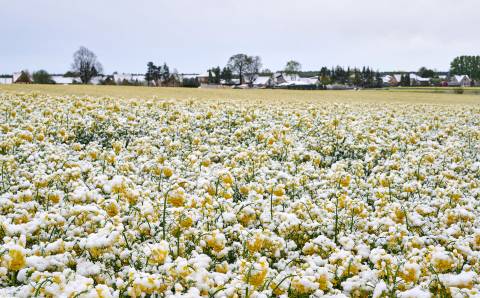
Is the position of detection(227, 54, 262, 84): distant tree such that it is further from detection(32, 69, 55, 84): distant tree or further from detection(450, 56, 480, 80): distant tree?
detection(450, 56, 480, 80): distant tree

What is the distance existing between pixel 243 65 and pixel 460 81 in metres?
82.7

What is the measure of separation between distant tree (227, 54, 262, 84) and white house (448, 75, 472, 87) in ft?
239

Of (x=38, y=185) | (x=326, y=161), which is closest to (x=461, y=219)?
(x=326, y=161)

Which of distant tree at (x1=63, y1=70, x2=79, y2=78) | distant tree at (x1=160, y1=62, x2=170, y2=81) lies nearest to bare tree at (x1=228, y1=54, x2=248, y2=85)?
distant tree at (x1=160, y1=62, x2=170, y2=81)

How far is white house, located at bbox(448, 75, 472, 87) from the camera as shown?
156m

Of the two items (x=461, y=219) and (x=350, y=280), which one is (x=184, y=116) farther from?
(x=350, y=280)

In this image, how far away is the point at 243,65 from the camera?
132875 millimetres

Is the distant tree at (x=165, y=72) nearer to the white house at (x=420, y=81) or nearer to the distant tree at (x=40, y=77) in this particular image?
the distant tree at (x=40, y=77)

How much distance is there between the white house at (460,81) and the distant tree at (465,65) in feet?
6.68

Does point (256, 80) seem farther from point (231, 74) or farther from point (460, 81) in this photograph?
point (460, 81)

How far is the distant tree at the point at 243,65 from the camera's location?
132m

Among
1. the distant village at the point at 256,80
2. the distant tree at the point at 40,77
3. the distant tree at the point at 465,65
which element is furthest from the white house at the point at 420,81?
the distant tree at the point at 40,77

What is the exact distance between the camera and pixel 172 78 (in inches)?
4889

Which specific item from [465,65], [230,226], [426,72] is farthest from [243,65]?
[230,226]
